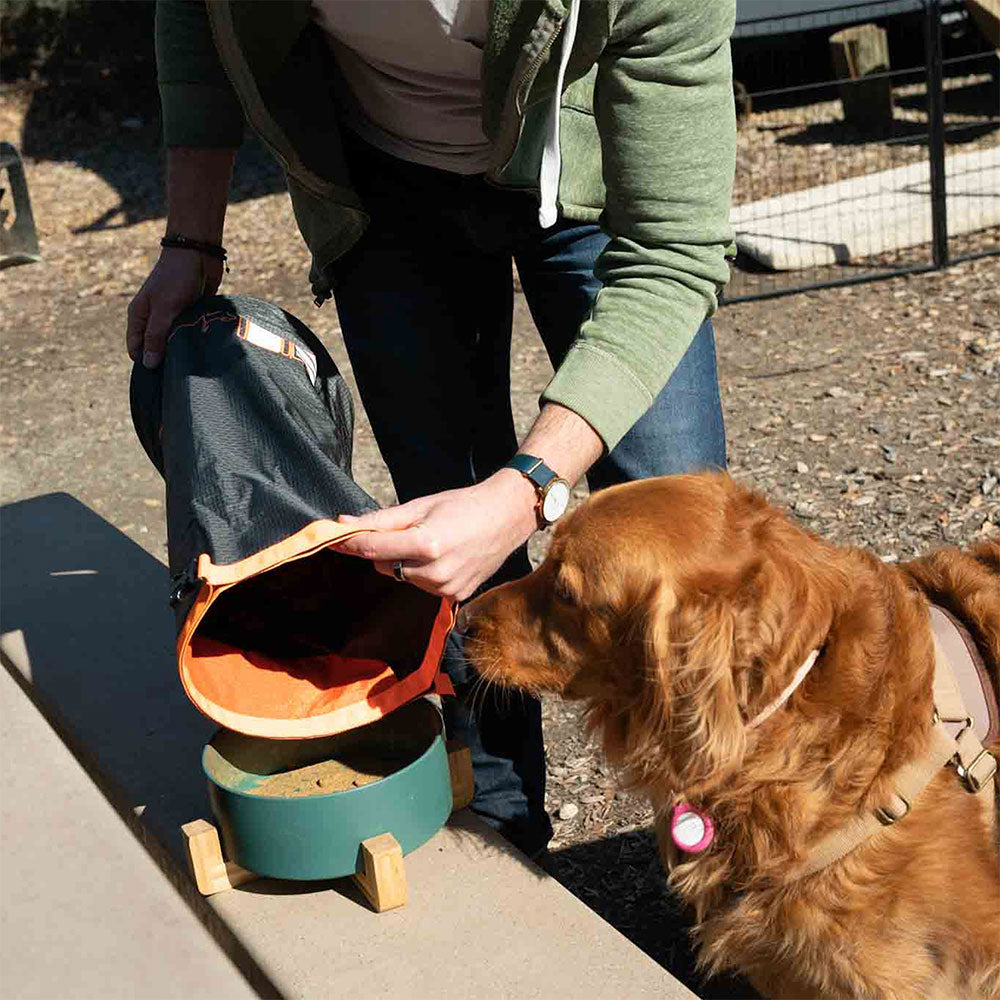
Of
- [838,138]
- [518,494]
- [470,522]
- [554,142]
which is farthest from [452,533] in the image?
[838,138]

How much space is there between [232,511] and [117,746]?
1.33 meters

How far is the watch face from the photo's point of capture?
7.27 ft

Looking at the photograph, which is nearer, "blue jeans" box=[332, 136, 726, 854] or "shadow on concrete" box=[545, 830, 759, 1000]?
"blue jeans" box=[332, 136, 726, 854]

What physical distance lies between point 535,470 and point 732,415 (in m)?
3.98

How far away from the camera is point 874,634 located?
2279 mm

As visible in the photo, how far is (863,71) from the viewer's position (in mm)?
10555

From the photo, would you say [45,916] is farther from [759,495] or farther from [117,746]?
[759,495]

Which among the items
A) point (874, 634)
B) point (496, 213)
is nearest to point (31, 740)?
point (496, 213)

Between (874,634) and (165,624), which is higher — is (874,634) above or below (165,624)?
above

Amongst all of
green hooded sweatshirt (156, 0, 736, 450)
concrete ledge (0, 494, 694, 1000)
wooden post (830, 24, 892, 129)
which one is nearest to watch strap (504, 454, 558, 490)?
green hooded sweatshirt (156, 0, 736, 450)

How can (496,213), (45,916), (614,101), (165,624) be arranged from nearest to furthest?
1. (614,101)
2. (496,213)
3. (45,916)
4. (165,624)

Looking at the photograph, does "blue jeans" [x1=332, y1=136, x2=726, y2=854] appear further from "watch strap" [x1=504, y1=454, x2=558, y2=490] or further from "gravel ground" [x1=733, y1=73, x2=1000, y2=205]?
"gravel ground" [x1=733, y1=73, x2=1000, y2=205]

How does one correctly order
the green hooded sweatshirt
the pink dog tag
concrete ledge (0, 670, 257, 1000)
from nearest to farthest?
the green hooded sweatshirt → the pink dog tag → concrete ledge (0, 670, 257, 1000)

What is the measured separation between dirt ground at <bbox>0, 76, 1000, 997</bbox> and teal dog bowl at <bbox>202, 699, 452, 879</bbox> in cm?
76
